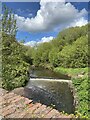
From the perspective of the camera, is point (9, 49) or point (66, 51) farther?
point (66, 51)

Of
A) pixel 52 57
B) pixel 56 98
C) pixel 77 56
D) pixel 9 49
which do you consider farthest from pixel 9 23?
pixel 52 57

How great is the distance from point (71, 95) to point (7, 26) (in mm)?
6994

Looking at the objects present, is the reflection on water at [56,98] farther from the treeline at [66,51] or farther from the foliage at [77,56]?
the treeline at [66,51]

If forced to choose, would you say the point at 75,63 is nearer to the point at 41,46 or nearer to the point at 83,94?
the point at 41,46

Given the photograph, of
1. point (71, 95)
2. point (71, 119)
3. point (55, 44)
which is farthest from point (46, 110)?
point (55, 44)

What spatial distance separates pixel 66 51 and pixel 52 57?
4.37 metres

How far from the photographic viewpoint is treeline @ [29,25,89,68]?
93.4ft

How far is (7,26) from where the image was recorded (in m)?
8.59

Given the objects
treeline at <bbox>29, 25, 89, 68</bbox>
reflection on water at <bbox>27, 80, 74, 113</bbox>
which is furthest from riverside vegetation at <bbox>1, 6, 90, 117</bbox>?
reflection on water at <bbox>27, 80, 74, 113</bbox>

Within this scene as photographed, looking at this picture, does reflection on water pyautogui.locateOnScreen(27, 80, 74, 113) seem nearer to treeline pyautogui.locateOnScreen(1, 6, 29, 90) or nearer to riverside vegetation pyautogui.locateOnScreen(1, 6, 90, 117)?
riverside vegetation pyautogui.locateOnScreen(1, 6, 90, 117)

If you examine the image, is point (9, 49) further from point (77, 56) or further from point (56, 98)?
point (77, 56)

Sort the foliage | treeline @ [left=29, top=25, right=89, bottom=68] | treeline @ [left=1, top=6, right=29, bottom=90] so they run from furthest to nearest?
1. treeline @ [left=29, top=25, right=89, bottom=68]
2. the foliage
3. treeline @ [left=1, top=6, right=29, bottom=90]

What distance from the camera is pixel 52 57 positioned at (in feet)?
112

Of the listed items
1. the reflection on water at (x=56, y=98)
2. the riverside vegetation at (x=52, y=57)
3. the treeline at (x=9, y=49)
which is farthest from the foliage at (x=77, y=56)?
the treeline at (x=9, y=49)
